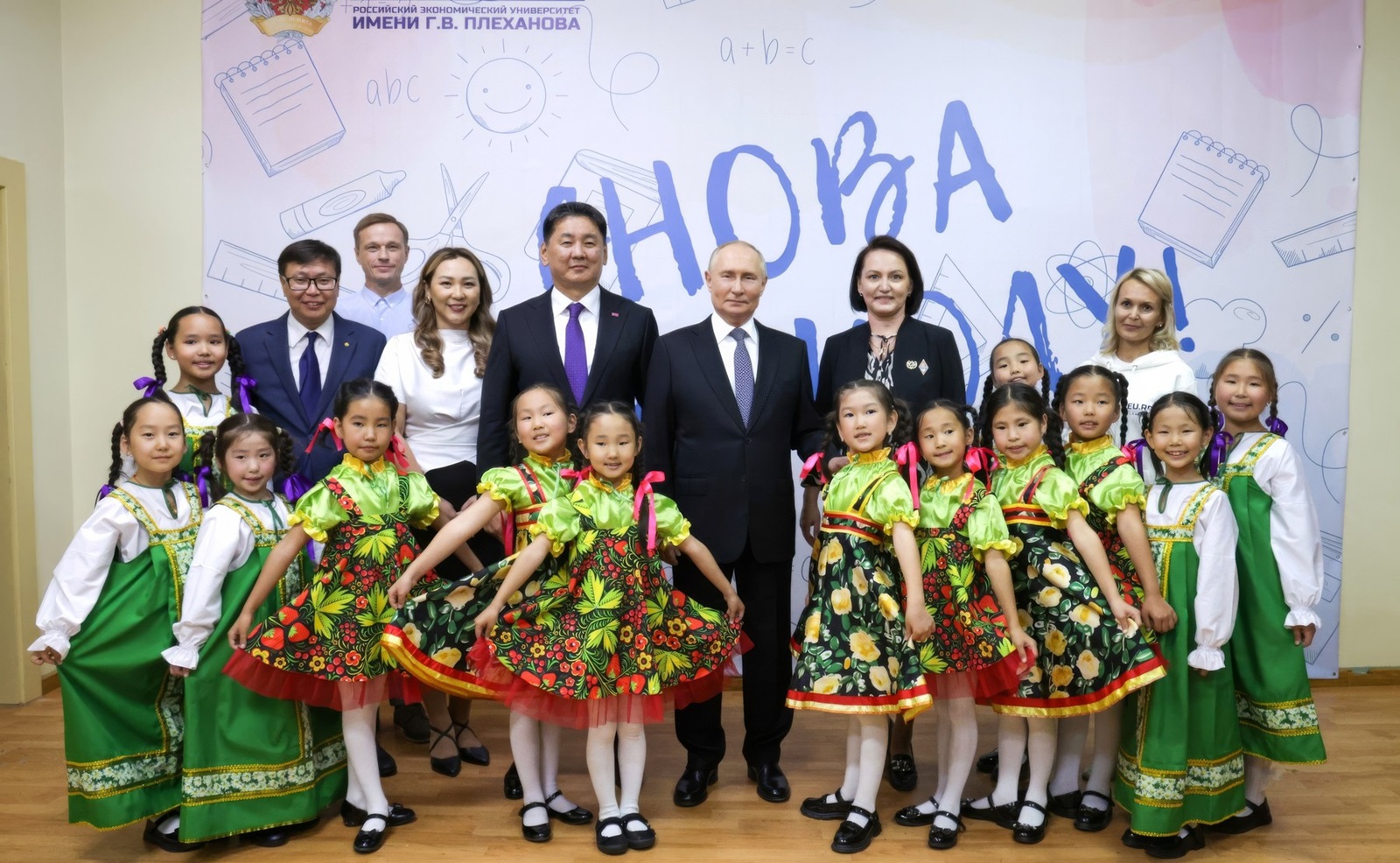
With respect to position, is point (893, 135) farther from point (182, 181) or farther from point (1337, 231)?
point (182, 181)

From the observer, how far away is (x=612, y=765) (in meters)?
2.91

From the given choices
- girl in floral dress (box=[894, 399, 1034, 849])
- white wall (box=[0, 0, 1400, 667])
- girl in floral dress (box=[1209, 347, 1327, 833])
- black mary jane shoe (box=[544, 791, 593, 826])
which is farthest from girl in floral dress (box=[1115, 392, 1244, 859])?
white wall (box=[0, 0, 1400, 667])

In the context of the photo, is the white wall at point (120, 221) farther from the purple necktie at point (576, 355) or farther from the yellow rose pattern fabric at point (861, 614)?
the yellow rose pattern fabric at point (861, 614)

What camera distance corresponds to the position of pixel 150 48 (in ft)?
14.5

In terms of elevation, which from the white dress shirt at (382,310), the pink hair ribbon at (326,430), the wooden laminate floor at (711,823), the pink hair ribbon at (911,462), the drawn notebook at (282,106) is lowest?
the wooden laminate floor at (711,823)

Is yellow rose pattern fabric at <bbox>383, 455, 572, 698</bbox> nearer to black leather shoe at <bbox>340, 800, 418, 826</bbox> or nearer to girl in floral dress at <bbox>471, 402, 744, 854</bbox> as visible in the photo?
girl in floral dress at <bbox>471, 402, 744, 854</bbox>

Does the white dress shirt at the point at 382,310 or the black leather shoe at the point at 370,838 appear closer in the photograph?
the black leather shoe at the point at 370,838

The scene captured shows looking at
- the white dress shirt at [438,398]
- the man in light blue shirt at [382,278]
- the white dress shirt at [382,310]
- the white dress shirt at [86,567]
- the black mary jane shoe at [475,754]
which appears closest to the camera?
the white dress shirt at [86,567]

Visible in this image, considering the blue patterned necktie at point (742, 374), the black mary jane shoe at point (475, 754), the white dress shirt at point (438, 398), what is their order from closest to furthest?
the blue patterned necktie at point (742, 374), the white dress shirt at point (438, 398), the black mary jane shoe at point (475, 754)

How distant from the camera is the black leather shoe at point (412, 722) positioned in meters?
3.84

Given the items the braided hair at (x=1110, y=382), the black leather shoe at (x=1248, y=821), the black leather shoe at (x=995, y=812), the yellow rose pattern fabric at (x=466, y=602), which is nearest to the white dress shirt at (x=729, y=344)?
the yellow rose pattern fabric at (x=466, y=602)

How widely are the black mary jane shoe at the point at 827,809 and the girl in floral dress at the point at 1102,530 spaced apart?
0.61 m

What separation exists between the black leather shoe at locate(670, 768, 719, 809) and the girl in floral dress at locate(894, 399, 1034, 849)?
0.67m

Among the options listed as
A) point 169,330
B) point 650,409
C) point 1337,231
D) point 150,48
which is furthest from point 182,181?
point 1337,231
